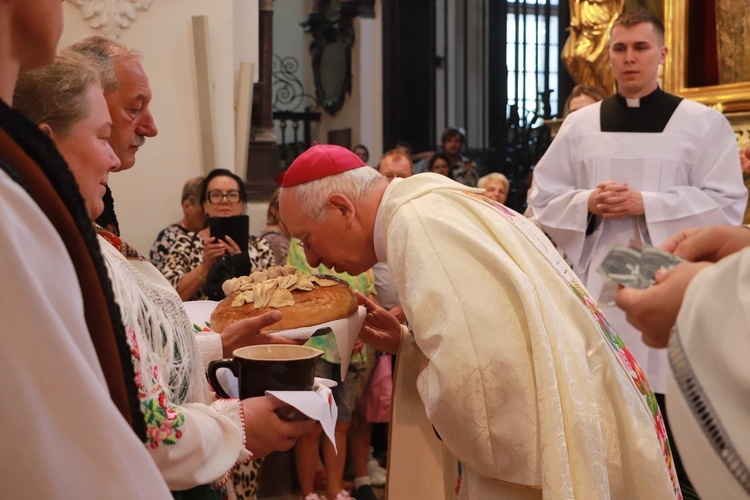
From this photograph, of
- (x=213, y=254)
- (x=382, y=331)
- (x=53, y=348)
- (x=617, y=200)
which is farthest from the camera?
(x=213, y=254)

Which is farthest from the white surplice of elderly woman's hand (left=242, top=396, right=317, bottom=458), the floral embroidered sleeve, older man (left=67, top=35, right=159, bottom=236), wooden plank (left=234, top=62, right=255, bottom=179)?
wooden plank (left=234, top=62, right=255, bottom=179)

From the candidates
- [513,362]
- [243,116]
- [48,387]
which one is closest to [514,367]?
[513,362]

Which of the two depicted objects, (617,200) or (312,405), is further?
(617,200)

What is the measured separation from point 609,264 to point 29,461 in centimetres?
90

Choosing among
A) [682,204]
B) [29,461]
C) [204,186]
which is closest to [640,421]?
[29,461]

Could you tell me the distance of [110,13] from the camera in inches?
240

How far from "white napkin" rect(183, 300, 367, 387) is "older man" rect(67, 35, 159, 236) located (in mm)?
510

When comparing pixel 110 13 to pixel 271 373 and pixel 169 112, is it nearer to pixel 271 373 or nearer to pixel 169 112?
pixel 169 112

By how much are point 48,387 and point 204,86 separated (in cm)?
546

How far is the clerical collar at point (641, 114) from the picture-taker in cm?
465

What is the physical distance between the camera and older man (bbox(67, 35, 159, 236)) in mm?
2324

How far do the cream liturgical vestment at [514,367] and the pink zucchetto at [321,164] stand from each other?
383 mm

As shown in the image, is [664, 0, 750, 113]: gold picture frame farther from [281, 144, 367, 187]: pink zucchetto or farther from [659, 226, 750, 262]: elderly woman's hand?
[659, 226, 750, 262]: elderly woman's hand

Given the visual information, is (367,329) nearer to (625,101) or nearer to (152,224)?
(625,101)
